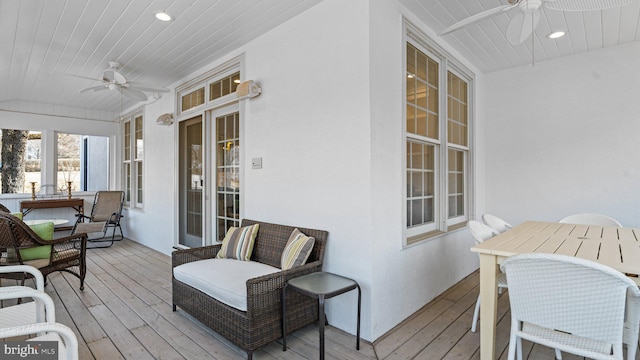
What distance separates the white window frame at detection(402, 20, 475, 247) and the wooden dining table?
86 centimetres

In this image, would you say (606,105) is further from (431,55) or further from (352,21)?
(352,21)

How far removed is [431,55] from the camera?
3342mm

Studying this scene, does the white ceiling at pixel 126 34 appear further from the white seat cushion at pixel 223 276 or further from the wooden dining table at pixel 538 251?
the wooden dining table at pixel 538 251

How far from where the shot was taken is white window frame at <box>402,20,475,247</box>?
2.88 meters

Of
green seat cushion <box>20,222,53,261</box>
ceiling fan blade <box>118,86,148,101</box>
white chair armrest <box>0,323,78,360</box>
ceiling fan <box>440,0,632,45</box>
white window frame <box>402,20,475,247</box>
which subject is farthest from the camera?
ceiling fan blade <box>118,86,148,101</box>

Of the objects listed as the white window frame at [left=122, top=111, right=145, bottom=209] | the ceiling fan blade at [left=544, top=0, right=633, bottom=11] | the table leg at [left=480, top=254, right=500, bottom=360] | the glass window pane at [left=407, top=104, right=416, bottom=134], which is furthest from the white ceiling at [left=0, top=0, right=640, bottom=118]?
the table leg at [left=480, top=254, right=500, bottom=360]

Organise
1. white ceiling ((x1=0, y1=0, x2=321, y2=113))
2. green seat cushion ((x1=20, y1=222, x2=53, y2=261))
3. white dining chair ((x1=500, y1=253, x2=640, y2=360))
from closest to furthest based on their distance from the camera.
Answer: white dining chair ((x1=500, y1=253, x2=640, y2=360)) < white ceiling ((x1=0, y1=0, x2=321, y2=113)) < green seat cushion ((x1=20, y1=222, x2=53, y2=261))

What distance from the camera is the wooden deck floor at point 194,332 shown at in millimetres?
2242

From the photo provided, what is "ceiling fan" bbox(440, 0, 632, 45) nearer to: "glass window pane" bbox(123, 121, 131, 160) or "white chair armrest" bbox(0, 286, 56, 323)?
"white chair armrest" bbox(0, 286, 56, 323)

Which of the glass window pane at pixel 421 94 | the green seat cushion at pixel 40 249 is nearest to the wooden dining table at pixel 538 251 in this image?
the glass window pane at pixel 421 94

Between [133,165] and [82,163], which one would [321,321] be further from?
[82,163]

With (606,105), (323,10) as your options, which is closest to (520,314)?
(323,10)

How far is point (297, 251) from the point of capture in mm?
2578

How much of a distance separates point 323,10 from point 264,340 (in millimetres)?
2661
